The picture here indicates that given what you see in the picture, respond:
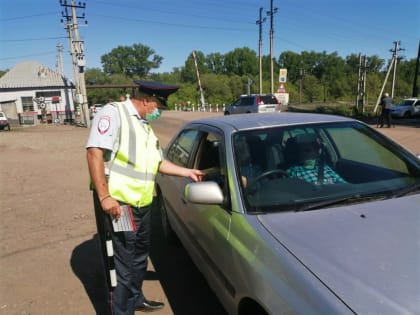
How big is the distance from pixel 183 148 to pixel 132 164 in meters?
1.38

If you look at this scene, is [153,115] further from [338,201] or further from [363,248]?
[363,248]

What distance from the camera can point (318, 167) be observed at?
2824 millimetres

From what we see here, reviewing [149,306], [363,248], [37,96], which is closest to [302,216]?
[363,248]

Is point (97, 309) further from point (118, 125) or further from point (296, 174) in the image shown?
point (296, 174)

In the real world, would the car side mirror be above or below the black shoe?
above

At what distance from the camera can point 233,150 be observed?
260cm

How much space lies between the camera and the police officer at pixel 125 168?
235 centimetres

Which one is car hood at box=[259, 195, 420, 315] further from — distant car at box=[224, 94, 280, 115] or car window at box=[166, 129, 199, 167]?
distant car at box=[224, 94, 280, 115]

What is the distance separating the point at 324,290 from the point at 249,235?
0.59 meters

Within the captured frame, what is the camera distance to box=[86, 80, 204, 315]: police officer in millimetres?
2350

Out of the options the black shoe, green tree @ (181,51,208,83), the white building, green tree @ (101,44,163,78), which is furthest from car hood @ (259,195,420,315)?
green tree @ (101,44,163,78)

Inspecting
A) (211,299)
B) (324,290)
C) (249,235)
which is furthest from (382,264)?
(211,299)

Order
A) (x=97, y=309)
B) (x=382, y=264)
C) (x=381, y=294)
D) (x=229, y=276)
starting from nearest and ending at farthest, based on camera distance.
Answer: (x=381, y=294) < (x=382, y=264) < (x=229, y=276) < (x=97, y=309)

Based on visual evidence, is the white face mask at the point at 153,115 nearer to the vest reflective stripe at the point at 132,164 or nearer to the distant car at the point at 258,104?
the vest reflective stripe at the point at 132,164
